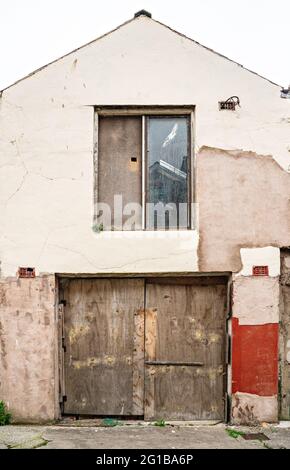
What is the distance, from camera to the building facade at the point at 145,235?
266 inches

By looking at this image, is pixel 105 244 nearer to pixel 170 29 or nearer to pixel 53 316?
pixel 53 316

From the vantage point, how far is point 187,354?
6973 mm

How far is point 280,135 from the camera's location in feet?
22.4

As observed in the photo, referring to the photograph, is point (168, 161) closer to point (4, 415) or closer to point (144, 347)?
point (144, 347)

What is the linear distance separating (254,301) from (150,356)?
1.59m

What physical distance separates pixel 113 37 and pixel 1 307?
3.91 meters

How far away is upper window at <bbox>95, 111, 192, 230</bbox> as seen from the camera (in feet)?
22.8

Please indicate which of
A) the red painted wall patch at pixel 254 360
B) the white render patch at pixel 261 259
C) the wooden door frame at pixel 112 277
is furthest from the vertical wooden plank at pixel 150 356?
the white render patch at pixel 261 259

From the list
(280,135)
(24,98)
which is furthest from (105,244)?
(280,135)

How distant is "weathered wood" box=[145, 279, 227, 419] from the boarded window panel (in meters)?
1.31

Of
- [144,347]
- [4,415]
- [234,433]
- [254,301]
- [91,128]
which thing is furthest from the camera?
[144,347]

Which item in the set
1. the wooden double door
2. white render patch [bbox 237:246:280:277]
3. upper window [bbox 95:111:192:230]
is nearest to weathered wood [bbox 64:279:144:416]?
the wooden double door

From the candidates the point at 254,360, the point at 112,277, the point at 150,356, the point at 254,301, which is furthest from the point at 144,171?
the point at 254,360

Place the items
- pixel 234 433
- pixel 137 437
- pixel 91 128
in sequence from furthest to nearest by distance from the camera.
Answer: pixel 91 128 → pixel 234 433 → pixel 137 437
